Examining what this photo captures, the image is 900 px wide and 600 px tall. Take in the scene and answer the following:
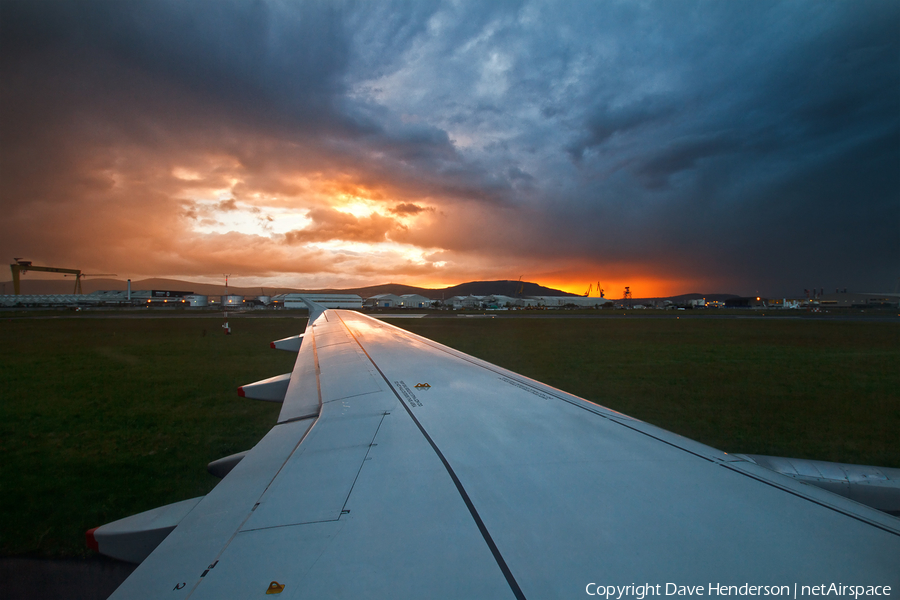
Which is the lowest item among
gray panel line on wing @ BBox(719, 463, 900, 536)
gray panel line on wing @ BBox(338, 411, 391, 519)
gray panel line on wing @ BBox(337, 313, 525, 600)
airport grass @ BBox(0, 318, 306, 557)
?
airport grass @ BBox(0, 318, 306, 557)

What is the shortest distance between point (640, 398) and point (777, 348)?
11479 millimetres

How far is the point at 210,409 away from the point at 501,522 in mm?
7356

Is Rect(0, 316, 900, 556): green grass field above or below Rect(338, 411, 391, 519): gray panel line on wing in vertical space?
below

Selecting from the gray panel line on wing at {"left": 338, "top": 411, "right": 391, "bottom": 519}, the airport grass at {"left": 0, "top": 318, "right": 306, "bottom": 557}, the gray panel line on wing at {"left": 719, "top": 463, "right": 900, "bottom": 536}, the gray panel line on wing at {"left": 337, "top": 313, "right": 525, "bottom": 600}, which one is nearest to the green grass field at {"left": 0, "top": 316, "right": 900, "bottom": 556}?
the airport grass at {"left": 0, "top": 318, "right": 306, "bottom": 557}

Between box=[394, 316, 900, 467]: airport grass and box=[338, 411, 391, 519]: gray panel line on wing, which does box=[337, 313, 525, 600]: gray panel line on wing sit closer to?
box=[338, 411, 391, 519]: gray panel line on wing

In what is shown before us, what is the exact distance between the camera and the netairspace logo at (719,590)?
944mm

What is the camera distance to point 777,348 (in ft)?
47.8

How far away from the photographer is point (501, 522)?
1.21 meters

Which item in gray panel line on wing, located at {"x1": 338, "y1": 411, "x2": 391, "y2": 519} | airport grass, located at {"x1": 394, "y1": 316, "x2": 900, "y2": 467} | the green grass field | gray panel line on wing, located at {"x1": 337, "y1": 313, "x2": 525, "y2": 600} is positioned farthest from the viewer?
airport grass, located at {"x1": 394, "y1": 316, "x2": 900, "y2": 467}

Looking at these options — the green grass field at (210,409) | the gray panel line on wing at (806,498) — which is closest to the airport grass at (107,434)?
the green grass field at (210,409)

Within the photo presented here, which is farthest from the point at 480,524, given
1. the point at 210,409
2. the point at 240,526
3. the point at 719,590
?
the point at 210,409

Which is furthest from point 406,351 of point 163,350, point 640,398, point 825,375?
point 163,350

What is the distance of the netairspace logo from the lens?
3.10 ft

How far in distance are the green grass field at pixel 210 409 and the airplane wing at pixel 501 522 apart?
10.6ft
